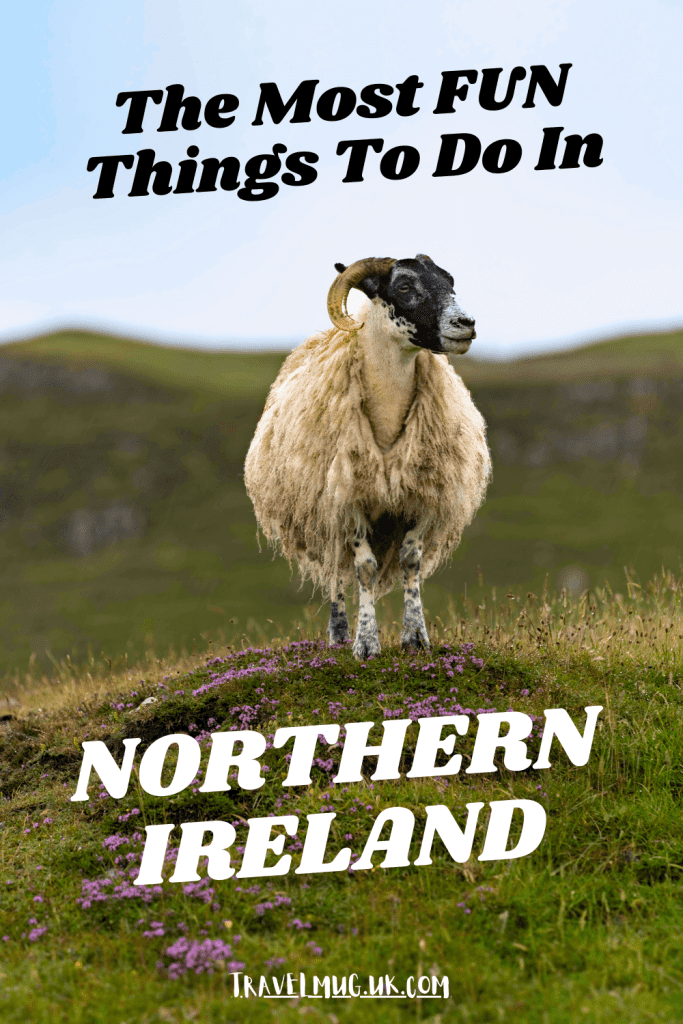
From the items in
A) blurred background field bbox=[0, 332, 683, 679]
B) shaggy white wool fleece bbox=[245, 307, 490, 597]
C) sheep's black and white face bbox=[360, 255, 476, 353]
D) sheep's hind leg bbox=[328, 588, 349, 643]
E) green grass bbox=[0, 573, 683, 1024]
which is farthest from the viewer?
blurred background field bbox=[0, 332, 683, 679]

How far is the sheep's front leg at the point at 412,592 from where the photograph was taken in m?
8.19

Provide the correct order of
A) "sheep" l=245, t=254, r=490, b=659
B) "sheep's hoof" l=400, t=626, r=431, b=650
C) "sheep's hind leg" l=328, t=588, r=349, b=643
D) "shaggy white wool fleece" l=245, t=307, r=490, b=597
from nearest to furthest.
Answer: "sheep" l=245, t=254, r=490, b=659
"shaggy white wool fleece" l=245, t=307, r=490, b=597
"sheep's hoof" l=400, t=626, r=431, b=650
"sheep's hind leg" l=328, t=588, r=349, b=643

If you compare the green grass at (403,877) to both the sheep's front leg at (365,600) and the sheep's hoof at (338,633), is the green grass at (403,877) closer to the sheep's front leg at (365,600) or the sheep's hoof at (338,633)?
the sheep's front leg at (365,600)

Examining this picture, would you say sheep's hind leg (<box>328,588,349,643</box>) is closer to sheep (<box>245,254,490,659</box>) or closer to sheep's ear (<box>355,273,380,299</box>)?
sheep (<box>245,254,490,659</box>)

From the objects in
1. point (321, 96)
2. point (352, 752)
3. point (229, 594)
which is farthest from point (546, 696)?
point (229, 594)

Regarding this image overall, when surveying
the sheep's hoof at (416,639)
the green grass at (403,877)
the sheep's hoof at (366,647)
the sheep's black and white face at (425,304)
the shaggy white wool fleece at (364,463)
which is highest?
the sheep's black and white face at (425,304)

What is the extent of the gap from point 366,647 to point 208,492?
41304 millimetres

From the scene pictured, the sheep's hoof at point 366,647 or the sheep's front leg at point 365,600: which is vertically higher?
the sheep's front leg at point 365,600

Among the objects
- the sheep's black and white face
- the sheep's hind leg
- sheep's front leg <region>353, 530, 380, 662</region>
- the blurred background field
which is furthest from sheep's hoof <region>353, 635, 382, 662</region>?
the blurred background field

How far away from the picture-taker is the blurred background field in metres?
41.8

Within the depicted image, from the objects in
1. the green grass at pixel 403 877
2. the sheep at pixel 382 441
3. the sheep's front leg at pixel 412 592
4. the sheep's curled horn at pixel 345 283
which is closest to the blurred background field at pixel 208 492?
the sheep at pixel 382 441

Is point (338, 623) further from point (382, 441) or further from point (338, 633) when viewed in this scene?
point (382, 441)

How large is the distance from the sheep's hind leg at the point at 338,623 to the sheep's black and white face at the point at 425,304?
291 cm

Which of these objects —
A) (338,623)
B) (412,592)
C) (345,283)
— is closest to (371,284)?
(345,283)
